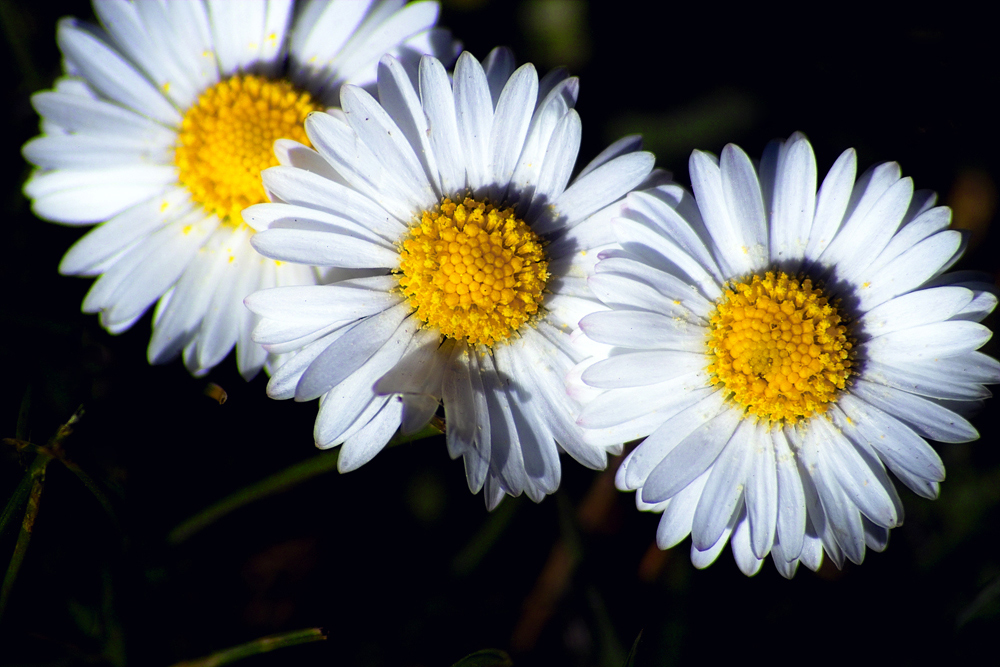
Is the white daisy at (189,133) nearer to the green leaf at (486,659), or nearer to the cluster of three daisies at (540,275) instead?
the cluster of three daisies at (540,275)

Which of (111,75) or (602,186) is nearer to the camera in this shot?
(602,186)

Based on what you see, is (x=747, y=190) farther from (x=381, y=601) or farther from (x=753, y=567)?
(x=381, y=601)

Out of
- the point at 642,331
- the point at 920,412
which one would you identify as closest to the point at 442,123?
the point at 642,331

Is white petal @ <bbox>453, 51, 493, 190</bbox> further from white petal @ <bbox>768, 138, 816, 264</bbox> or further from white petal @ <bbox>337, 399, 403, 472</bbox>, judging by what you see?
white petal @ <bbox>768, 138, 816, 264</bbox>

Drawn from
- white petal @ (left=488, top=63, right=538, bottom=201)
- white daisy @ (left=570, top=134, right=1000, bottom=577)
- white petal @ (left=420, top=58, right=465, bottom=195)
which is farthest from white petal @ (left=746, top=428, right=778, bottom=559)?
white petal @ (left=420, top=58, right=465, bottom=195)

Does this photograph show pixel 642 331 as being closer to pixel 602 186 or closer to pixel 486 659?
pixel 602 186
